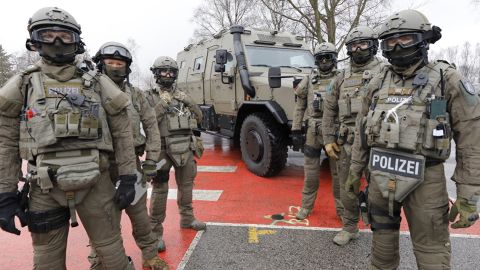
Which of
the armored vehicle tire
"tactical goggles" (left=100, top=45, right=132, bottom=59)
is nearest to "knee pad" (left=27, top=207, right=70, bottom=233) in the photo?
"tactical goggles" (left=100, top=45, right=132, bottom=59)

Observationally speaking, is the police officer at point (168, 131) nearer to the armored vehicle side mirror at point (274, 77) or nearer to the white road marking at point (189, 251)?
the white road marking at point (189, 251)

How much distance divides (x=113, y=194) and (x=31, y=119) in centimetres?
63

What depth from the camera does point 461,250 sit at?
3.12 meters

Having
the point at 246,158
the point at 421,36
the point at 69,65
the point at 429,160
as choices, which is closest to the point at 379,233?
the point at 429,160

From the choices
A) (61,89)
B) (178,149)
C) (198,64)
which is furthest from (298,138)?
(198,64)

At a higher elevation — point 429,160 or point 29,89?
point 29,89

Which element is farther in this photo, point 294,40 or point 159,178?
point 294,40

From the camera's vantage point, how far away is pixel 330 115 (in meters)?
3.42

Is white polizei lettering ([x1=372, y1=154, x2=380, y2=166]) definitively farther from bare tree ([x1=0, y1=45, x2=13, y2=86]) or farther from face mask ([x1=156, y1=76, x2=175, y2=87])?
bare tree ([x1=0, y1=45, x2=13, y2=86])

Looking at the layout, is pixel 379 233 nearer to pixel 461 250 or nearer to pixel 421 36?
pixel 421 36

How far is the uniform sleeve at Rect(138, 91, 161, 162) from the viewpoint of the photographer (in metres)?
2.78

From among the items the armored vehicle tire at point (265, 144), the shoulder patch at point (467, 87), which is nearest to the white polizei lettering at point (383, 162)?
the shoulder patch at point (467, 87)

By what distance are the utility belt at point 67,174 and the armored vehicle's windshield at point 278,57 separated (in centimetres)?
416

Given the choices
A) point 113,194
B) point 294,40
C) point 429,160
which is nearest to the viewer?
point 429,160
